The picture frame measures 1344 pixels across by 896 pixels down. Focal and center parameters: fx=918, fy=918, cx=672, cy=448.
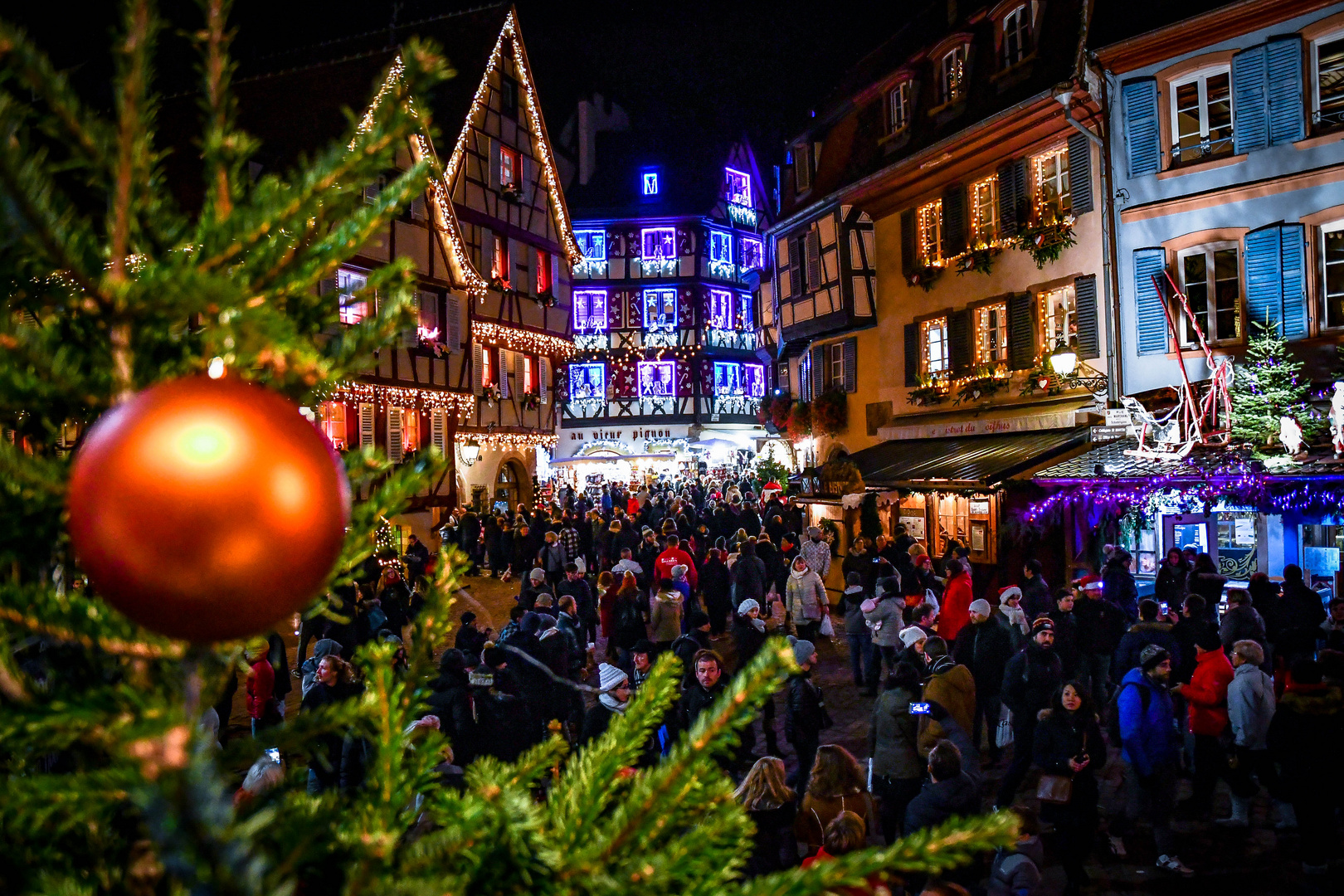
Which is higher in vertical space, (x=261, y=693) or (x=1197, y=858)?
(x=261, y=693)

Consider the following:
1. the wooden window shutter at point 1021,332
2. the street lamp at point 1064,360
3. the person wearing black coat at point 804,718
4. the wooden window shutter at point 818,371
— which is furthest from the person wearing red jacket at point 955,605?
the wooden window shutter at point 818,371

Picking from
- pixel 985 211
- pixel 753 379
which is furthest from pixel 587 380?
pixel 985 211

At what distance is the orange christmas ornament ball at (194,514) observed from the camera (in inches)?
46.2

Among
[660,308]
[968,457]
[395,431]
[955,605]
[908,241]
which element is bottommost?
[955,605]

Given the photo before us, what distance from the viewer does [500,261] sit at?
95.5ft

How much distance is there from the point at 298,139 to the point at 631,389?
24.7 m

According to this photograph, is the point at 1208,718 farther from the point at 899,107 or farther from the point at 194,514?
the point at 899,107

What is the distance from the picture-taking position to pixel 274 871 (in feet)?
3.87

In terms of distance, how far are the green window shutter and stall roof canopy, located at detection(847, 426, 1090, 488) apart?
147 cm

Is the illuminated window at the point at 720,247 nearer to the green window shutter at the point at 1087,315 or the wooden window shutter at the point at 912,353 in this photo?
the wooden window shutter at the point at 912,353

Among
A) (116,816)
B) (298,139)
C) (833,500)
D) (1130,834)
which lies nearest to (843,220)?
(833,500)

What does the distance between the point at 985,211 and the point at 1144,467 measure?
766cm

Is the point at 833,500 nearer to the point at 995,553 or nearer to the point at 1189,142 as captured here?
the point at 995,553

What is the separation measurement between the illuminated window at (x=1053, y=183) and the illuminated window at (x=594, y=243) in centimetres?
3058
